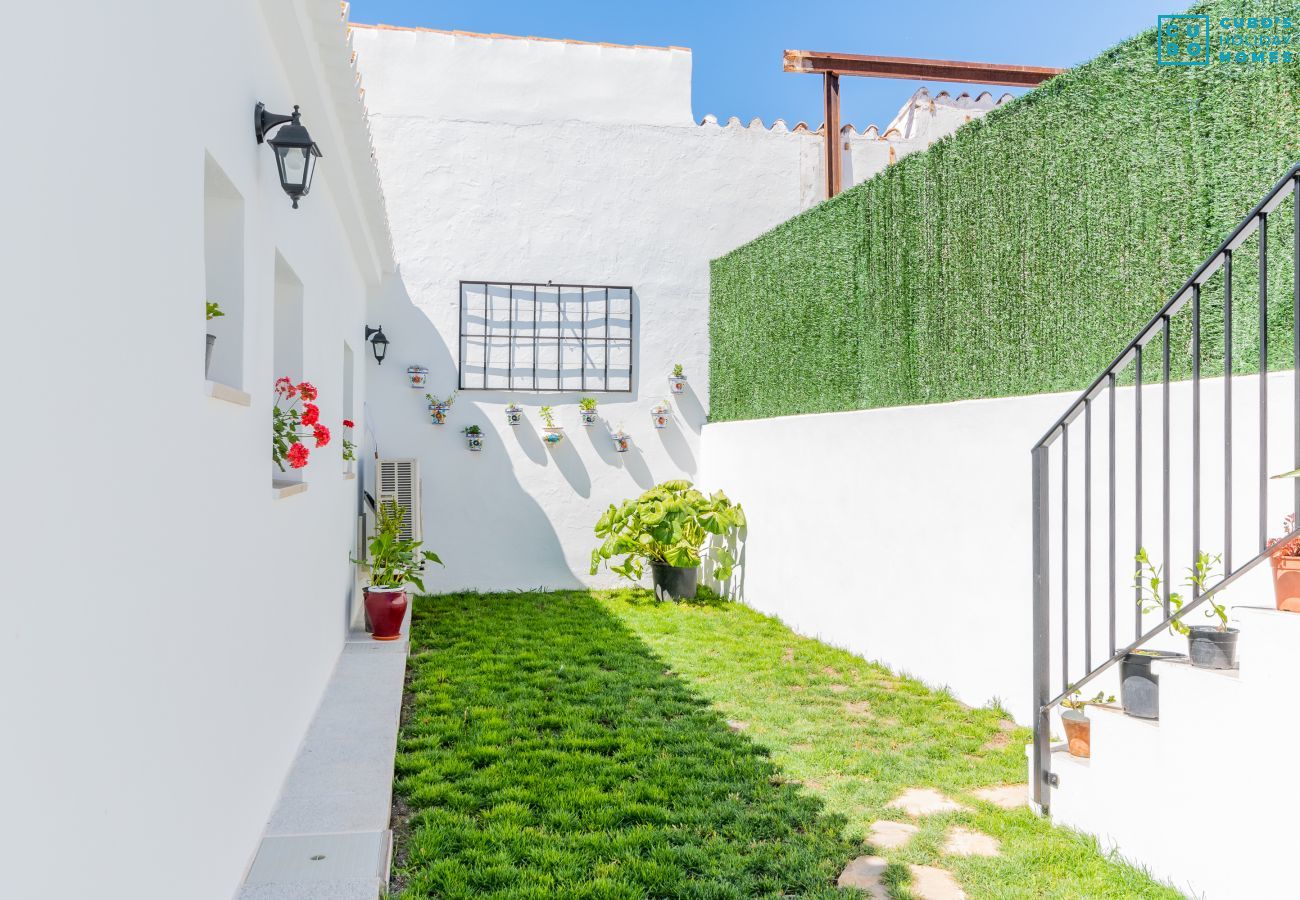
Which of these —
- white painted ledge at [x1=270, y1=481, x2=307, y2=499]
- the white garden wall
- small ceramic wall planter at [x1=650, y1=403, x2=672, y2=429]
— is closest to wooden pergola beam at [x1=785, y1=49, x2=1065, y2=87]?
the white garden wall

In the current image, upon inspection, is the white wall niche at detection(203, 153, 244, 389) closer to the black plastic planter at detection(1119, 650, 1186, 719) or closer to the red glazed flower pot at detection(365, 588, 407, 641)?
the black plastic planter at detection(1119, 650, 1186, 719)

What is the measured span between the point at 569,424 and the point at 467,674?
372 cm

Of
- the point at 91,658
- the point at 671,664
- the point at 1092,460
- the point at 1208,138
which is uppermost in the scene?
the point at 1208,138

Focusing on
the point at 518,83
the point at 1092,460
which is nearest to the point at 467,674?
the point at 1092,460

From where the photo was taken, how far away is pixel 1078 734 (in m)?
3.46

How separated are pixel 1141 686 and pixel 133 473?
Result: 9.76 ft

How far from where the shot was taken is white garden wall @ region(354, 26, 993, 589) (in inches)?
346

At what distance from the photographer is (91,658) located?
156cm

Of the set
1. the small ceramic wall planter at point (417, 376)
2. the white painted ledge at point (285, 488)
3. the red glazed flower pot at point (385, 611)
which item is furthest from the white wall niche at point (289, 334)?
the small ceramic wall planter at point (417, 376)

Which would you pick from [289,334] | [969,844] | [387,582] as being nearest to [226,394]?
[289,334]

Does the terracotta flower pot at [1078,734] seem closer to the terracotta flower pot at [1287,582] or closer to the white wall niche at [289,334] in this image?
the terracotta flower pot at [1287,582]

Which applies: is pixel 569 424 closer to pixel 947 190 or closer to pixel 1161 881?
pixel 947 190

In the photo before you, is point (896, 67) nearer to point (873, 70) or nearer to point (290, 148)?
point (873, 70)

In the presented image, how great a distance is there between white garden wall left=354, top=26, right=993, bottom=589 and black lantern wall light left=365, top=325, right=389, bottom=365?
0.44 ft
